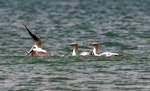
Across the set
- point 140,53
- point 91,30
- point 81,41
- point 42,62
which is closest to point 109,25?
point 91,30

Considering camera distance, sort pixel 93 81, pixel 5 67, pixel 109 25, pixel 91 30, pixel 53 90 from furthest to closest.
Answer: pixel 109 25
pixel 91 30
pixel 5 67
pixel 93 81
pixel 53 90

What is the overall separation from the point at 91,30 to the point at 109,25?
4.36 metres

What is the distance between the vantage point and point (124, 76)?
25.0m

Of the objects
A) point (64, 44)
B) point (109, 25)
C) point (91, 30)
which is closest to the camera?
point (64, 44)

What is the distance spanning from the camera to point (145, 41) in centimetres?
3622

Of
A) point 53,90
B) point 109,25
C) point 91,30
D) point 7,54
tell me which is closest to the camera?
point 53,90

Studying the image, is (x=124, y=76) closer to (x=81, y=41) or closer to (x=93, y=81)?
(x=93, y=81)

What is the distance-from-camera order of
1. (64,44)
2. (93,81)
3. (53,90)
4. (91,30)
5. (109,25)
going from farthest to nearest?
1. (109,25)
2. (91,30)
3. (64,44)
4. (93,81)
5. (53,90)

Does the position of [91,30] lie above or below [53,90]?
above

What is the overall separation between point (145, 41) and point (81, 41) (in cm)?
294

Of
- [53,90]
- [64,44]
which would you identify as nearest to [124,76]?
[53,90]

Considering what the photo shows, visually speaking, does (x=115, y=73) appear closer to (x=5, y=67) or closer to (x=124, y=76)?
(x=124, y=76)

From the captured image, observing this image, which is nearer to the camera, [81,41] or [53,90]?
[53,90]

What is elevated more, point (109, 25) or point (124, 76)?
point (109, 25)
